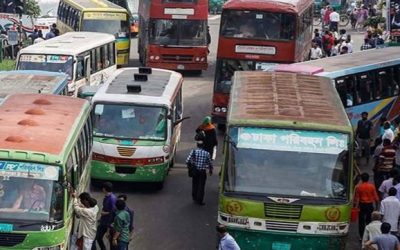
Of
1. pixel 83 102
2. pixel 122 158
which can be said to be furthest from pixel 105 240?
pixel 122 158

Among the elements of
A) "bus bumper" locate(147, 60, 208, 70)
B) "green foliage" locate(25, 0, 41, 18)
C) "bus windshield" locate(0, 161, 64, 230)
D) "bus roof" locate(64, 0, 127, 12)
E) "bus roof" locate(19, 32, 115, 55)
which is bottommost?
"green foliage" locate(25, 0, 41, 18)

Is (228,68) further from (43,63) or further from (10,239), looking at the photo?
(10,239)

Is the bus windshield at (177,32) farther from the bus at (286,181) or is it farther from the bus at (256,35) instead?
the bus at (286,181)

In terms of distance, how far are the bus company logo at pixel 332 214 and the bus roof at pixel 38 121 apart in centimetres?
417

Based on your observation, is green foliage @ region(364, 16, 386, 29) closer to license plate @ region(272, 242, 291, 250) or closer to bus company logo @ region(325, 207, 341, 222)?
bus company logo @ region(325, 207, 341, 222)

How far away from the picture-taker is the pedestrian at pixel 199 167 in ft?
68.1

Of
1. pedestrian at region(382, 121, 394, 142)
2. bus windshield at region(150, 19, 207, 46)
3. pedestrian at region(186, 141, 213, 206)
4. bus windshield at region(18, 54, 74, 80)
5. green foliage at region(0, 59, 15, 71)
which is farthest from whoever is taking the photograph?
bus windshield at region(150, 19, 207, 46)

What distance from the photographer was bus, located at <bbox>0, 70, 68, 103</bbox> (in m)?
22.3

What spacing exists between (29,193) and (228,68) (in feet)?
49.0

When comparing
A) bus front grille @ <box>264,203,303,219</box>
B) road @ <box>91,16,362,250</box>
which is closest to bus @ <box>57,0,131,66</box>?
road @ <box>91,16,362,250</box>

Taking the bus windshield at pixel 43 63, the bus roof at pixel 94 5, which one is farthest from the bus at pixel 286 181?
the bus roof at pixel 94 5

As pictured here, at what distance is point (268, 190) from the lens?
15.9 m

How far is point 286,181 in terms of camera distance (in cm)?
1599

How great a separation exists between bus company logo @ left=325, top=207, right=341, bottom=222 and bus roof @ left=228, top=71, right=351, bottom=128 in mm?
1510
